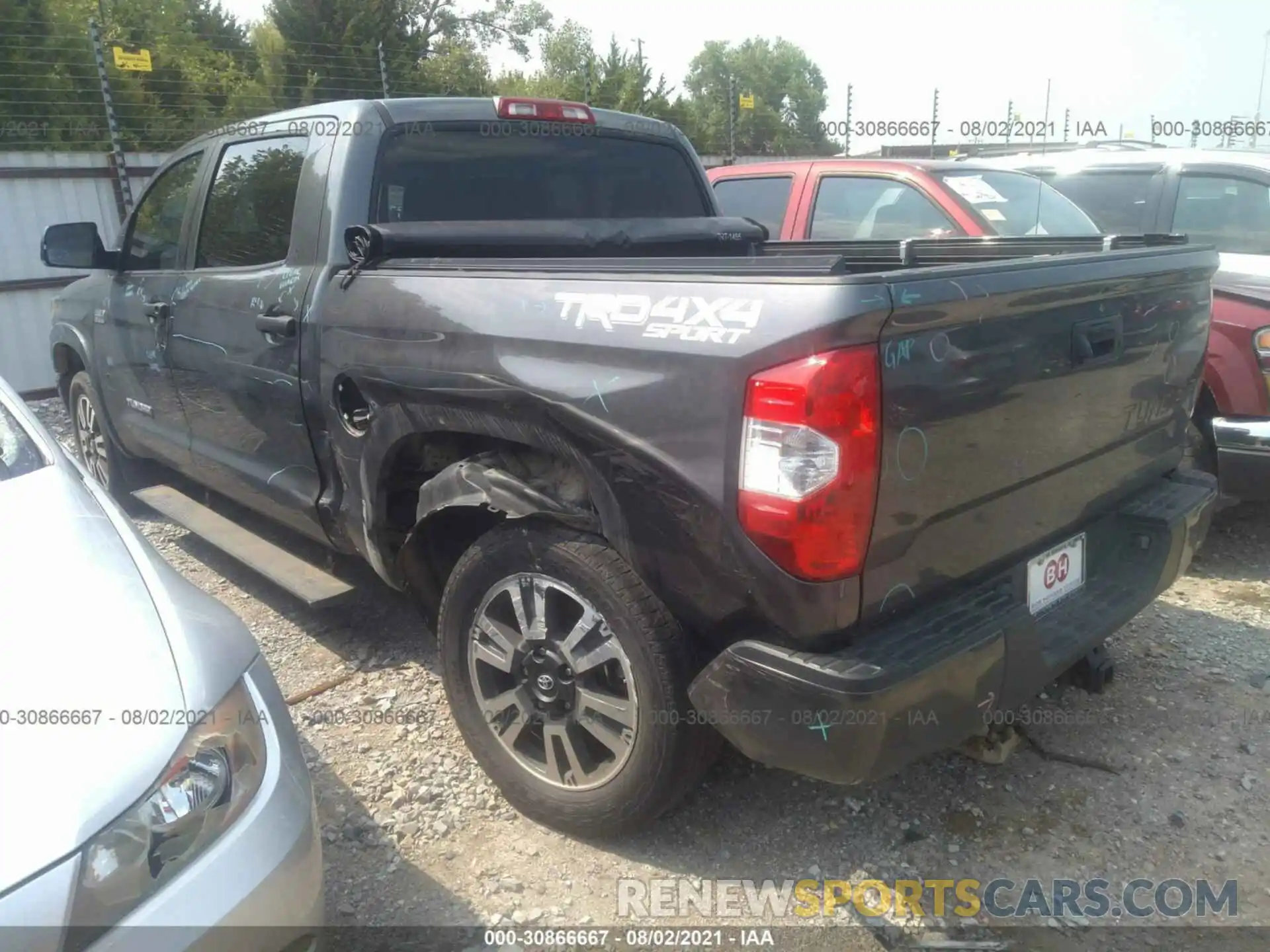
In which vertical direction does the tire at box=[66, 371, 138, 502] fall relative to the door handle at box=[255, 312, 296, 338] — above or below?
below

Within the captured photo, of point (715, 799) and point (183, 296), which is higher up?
point (183, 296)

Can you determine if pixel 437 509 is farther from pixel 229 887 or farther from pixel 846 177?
pixel 846 177

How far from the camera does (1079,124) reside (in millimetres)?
13508

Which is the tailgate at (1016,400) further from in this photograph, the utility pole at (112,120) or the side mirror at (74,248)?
the utility pole at (112,120)

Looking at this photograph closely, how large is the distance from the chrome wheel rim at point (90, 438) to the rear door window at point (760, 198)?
395cm

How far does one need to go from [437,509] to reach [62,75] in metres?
11.7

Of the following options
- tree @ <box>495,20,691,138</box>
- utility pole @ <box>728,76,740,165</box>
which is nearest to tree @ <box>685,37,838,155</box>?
tree @ <box>495,20,691,138</box>

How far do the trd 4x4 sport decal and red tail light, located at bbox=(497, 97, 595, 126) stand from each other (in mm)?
1455

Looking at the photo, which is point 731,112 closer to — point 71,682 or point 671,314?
point 671,314

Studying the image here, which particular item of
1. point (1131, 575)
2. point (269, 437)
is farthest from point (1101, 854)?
point (269, 437)

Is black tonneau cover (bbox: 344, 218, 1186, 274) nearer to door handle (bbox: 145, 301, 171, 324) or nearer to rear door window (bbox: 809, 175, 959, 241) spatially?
door handle (bbox: 145, 301, 171, 324)

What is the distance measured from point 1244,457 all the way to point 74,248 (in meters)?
5.20

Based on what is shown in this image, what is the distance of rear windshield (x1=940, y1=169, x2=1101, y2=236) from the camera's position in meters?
5.42

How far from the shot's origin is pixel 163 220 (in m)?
4.16
